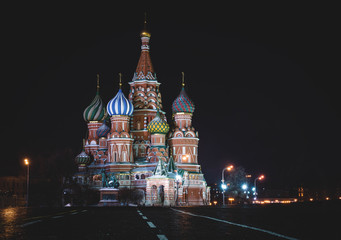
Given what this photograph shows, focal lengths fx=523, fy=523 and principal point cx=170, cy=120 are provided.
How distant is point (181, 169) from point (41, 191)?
21.8 metres

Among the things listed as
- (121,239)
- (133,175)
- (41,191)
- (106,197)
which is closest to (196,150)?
(133,175)

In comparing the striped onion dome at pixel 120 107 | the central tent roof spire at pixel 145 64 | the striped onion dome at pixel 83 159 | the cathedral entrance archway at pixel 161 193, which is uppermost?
the central tent roof spire at pixel 145 64

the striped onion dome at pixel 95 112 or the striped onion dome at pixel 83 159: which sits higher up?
the striped onion dome at pixel 95 112

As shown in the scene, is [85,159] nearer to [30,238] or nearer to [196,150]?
[196,150]

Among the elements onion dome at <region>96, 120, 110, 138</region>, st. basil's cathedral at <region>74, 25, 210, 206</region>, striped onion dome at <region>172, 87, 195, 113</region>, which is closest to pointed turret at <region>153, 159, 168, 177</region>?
st. basil's cathedral at <region>74, 25, 210, 206</region>

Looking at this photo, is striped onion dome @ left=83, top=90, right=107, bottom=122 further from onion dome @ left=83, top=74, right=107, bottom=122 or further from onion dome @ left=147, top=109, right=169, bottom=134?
onion dome @ left=147, top=109, right=169, bottom=134

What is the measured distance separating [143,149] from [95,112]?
12449 mm

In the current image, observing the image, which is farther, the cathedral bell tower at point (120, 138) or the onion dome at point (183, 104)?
the onion dome at point (183, 104)

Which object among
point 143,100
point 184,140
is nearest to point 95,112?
point 143,100

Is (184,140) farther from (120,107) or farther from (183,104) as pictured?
(120,107)

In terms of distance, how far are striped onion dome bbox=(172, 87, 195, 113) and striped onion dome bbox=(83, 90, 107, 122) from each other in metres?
13.9

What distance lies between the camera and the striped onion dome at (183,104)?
88.3 metres

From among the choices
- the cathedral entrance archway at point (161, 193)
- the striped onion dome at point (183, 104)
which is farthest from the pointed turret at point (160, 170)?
the striped onion dome at point (183, 104)

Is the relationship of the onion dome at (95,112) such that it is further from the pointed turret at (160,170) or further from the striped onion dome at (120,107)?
the pointed turret at (160,170)
